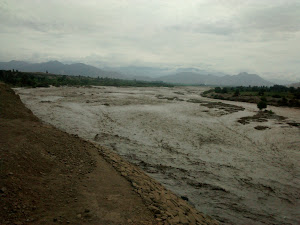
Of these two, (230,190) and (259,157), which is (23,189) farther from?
(259,157)

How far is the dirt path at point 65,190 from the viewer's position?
570 cm

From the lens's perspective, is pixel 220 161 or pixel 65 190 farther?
pixel 220 161

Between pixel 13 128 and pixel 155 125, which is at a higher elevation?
pixel 13 128

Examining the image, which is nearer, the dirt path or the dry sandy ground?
the dirt path

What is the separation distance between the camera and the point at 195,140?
19.6m

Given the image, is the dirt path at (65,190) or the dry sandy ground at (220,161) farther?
the dry sandy ground at (220,161)

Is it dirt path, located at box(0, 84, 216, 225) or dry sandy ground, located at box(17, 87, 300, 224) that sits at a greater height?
dirt path, located at box(0, 84, 216, 225)

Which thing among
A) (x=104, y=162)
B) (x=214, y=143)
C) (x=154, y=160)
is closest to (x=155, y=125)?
(x=214, y=143)

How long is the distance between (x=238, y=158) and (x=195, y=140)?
16.1 feet

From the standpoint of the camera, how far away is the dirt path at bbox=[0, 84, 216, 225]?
5702 mm

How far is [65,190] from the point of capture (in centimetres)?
704

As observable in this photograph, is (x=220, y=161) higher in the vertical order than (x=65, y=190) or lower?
lower

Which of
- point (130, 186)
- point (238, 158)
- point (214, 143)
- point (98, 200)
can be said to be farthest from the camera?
point (214, 143)

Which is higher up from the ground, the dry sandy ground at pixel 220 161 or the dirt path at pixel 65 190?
the dirt path at pixel 65 190
